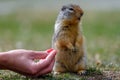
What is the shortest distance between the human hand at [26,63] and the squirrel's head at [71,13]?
2.45 feet

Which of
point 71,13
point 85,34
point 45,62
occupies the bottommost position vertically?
point 85,34

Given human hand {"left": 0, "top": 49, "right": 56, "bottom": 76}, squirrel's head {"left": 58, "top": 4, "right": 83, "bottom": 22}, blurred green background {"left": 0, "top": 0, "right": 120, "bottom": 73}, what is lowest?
blurred green background {"left": 0, "top": 0, "right": 120, "bottom": 73}

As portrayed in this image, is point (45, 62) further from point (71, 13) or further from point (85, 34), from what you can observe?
point (85, 34)

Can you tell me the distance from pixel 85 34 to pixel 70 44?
21.7 feet

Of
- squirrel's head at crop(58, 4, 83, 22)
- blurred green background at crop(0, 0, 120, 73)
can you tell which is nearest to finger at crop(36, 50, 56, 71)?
squirrel's head at crop(58, 4, 83, 22)

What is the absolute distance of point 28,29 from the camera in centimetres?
1570

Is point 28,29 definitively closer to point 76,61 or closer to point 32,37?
point 32,37

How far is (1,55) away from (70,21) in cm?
118

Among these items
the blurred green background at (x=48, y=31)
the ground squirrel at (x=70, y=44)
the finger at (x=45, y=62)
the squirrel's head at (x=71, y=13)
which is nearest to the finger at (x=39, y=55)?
the finger at (x=45, y=62)

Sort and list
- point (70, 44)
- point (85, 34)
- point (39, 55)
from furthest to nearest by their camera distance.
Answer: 1. point (85, 34)
2. point (70, 44)
3. point (39, 55)

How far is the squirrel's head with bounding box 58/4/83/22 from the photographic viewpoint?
7504mm

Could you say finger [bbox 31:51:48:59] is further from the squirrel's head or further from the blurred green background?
the blurred green background

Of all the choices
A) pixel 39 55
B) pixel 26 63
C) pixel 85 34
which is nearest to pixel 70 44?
pixel 39 55

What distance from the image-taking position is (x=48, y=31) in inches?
611
